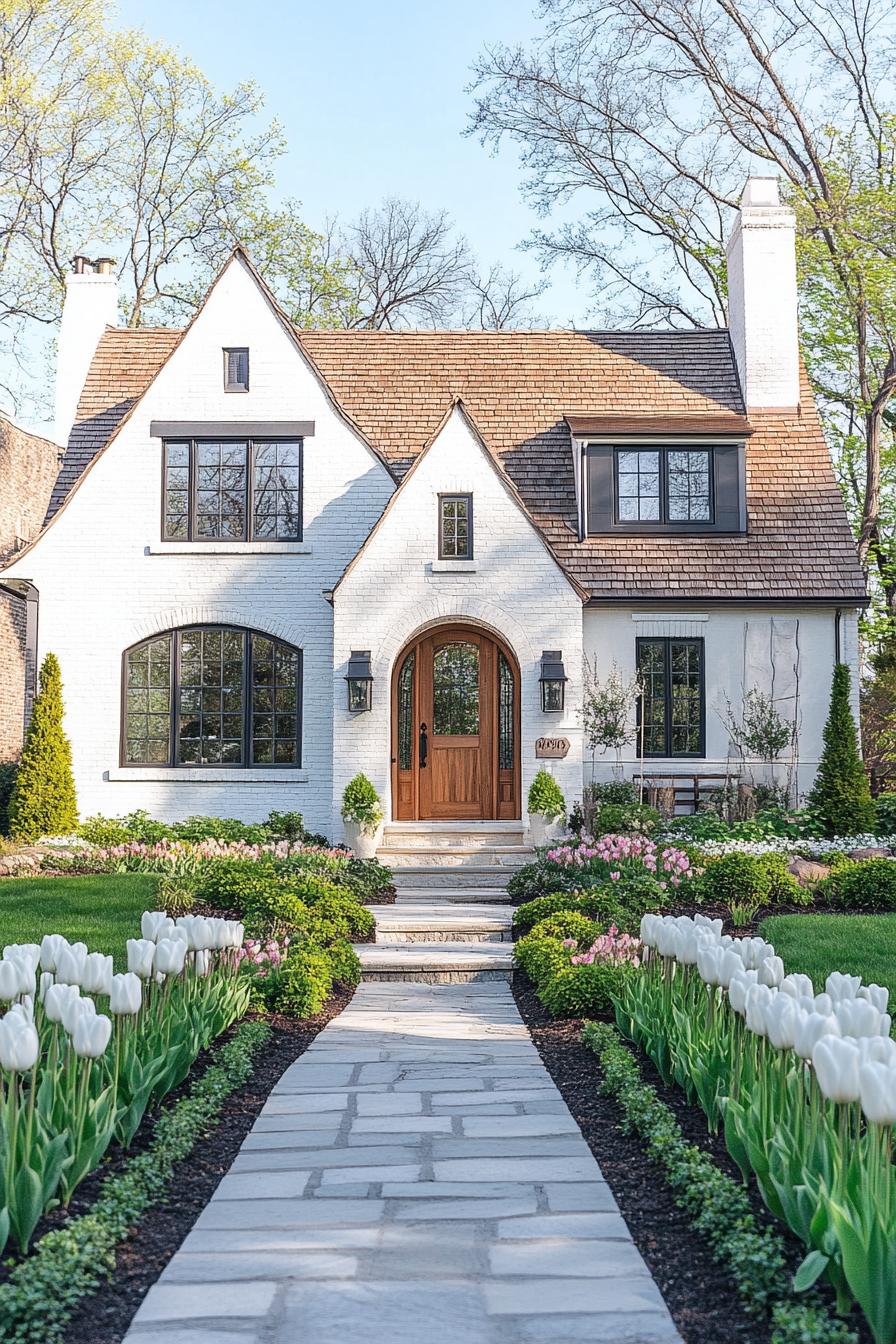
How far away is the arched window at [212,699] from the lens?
16.4 m

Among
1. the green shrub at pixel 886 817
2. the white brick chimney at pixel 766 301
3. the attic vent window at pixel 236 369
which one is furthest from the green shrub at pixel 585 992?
the white brick chimney at pixel 766 301

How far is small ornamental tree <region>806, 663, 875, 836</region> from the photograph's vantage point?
47.9 feet

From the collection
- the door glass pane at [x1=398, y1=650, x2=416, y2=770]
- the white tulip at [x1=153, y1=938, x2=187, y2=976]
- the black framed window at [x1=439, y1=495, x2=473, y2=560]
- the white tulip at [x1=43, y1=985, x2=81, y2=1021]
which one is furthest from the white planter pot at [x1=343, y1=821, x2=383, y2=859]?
the white tulip at [x1=43, y1=985, x2=81, y2=1021]

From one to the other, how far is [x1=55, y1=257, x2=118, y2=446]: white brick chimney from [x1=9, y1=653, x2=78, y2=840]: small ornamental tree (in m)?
4.67

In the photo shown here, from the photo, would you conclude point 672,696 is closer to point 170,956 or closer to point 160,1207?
point 170,956

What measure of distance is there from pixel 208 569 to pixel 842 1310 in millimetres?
14450

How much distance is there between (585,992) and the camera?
7.27 m

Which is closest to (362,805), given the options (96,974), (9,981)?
(96,974)

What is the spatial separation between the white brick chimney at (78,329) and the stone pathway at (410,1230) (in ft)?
48.2

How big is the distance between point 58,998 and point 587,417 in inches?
570

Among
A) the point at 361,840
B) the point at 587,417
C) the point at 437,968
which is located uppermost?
the point at 587,417

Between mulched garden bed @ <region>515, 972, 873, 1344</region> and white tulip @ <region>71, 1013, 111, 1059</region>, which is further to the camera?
white tulip @ <region>71, 1013, 111, 1059</region>

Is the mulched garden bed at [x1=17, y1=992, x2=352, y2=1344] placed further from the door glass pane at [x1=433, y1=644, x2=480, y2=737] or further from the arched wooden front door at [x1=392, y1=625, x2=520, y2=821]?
the door glass pane at [x1=433, y1=644, x2=480, y2=737]

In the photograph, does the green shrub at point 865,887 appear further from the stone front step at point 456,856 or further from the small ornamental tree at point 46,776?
the small ornamental tree at point 46,776
